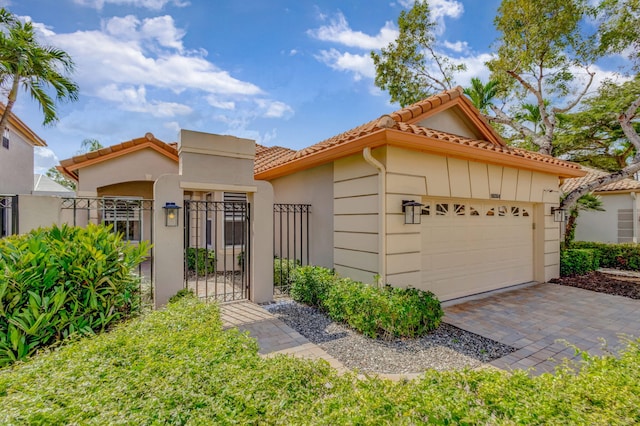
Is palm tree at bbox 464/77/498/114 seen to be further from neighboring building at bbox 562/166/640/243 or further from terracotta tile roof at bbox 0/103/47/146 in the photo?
terracotta tile roof at bbox 0/103/47/146

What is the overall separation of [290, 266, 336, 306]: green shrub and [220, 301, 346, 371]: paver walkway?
1.07 m

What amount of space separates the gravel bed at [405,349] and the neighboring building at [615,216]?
15.2 metres

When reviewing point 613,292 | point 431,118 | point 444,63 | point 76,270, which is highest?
point 444,63

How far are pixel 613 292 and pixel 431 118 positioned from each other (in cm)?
740

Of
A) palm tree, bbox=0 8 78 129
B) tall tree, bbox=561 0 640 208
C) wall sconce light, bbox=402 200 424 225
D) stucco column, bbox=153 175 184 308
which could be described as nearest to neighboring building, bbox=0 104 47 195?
palm tree, bbox=0 8 78 129

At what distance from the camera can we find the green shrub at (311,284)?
6918mm

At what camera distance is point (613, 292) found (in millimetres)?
8656

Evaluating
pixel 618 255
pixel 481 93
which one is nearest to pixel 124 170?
pixel 481 93

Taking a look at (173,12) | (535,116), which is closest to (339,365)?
(173,12)

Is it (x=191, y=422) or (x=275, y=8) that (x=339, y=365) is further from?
(x=275, y=8)

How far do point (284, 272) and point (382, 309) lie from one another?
4.27m

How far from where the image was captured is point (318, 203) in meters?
8.50

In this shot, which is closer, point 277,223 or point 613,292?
point 613,292

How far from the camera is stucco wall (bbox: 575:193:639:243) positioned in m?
15.8
